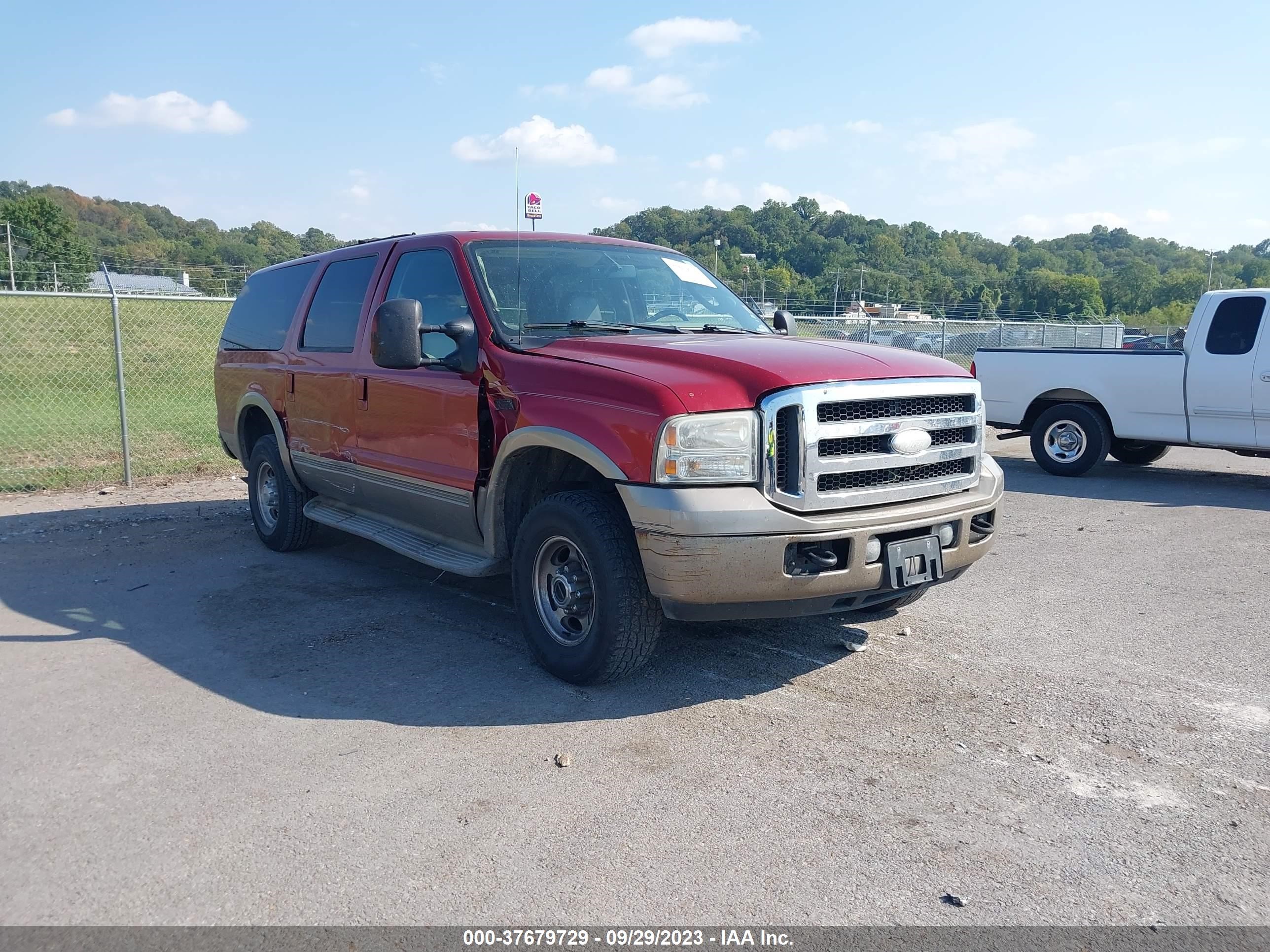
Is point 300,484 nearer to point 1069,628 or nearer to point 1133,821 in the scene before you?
point 1069,628

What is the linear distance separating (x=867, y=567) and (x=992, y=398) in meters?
8.16

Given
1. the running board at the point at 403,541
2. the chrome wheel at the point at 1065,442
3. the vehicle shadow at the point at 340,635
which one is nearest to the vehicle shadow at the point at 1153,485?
the chrome wheel at the point at 1065,442

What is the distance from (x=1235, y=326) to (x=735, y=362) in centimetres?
807

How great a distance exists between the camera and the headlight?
3.92m

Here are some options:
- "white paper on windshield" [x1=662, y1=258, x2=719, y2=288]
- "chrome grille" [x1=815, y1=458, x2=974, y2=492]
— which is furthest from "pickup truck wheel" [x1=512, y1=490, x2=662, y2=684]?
"white paper on windshield" [x1=662, y1=258, x2=719, y2=288]

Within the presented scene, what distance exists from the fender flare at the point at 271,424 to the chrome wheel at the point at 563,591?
3099 millimetres

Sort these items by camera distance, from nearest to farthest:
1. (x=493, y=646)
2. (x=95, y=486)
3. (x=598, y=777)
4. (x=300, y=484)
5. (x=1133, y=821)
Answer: (x=1133, y=821) → (x=598, y=777) → (x=493, y=646) → (x=300, y=484) → (x=95, y=486)

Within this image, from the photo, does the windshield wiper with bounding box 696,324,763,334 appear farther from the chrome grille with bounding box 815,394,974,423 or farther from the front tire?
the front tire

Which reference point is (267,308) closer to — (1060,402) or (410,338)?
(410,338)

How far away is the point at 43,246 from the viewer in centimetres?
3931

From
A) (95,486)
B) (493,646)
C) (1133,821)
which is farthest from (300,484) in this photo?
(1133,821)

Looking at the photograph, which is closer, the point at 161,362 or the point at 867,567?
the point at 867,567

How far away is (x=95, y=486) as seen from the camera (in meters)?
9.89

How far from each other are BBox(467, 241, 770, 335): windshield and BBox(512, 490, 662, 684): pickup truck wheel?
113 centimetres
